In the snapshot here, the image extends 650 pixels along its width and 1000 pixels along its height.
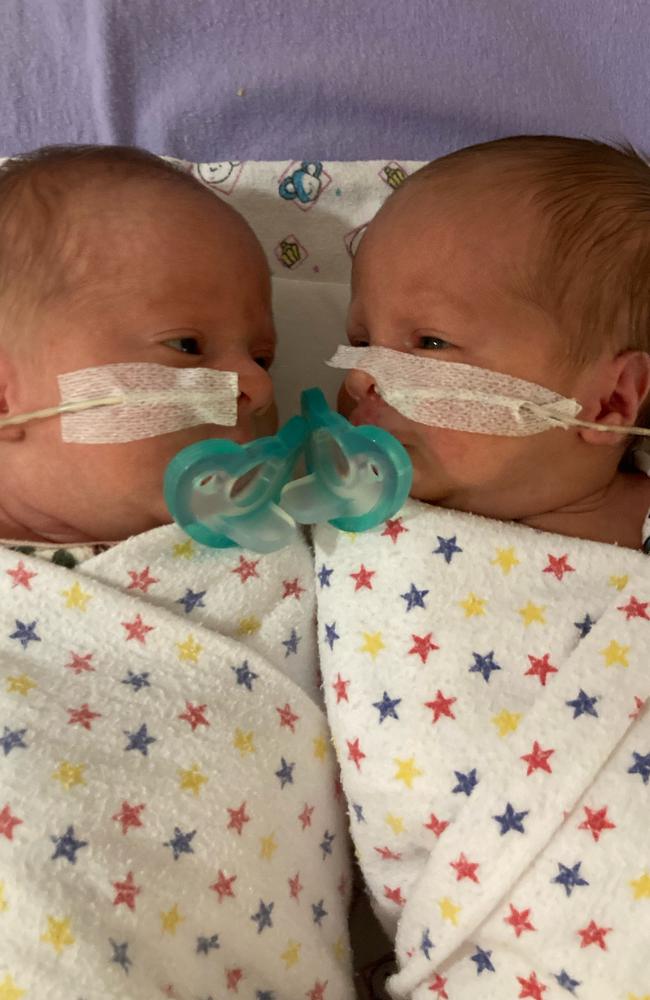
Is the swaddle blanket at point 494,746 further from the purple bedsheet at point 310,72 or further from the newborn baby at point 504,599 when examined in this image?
the purple bedsheet at point 310,72

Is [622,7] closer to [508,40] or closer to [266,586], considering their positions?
[508,40]

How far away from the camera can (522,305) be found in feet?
3.99

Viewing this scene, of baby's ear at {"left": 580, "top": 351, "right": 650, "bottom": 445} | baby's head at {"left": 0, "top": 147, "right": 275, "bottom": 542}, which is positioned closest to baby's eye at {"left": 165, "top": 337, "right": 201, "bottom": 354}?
baby's head at {"left": 0, "top": 147, "right": 275, "bottom": 542}

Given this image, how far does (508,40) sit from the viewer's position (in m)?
1.60

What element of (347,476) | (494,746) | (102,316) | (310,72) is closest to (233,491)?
(347,476)

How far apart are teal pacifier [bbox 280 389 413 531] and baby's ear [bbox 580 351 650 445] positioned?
11.1 inches

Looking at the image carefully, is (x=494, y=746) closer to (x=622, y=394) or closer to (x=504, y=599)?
(x=504, y=599)

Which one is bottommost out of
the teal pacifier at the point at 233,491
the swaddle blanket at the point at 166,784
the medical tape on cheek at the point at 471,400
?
the swaddle blanket at the point at 166,784

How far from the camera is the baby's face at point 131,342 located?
119 centimetres

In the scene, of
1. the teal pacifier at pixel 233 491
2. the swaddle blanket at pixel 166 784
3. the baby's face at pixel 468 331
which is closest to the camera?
the swaddle blanket at pixel 166 784

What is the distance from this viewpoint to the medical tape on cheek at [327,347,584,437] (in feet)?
3.91

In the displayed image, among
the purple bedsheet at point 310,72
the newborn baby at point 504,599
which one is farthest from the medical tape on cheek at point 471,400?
the purple bedsheet at point 310,72

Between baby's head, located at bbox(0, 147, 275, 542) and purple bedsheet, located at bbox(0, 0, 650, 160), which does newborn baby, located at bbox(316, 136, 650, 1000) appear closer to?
baby's head, located at bbox(0, 147, 275, 542)

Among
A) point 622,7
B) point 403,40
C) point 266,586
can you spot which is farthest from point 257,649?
point 622,7
